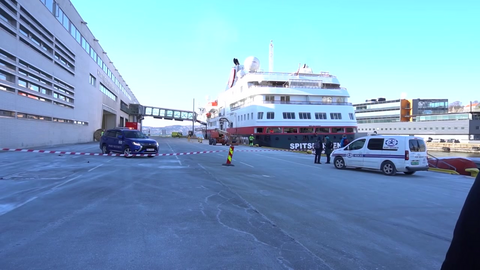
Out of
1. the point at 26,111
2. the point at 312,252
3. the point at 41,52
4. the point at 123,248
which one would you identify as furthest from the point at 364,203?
the point at 41,52

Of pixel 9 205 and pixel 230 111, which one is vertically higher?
pixel 230 111

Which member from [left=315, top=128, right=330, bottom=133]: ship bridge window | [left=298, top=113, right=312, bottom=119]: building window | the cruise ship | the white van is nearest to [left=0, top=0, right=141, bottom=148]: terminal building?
the cruise ship

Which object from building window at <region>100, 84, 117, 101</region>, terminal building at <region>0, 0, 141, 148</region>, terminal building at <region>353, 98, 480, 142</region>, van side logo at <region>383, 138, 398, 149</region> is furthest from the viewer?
terminal building at <region>353, 98, 480, 142</region>

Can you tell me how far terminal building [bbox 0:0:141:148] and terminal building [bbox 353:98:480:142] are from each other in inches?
1493

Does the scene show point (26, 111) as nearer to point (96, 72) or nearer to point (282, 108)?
point (96, 72)

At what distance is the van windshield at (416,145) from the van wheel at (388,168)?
97 centimetres

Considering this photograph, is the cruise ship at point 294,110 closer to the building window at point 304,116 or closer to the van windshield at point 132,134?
the building window at point 304,116

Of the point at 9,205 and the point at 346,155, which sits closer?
the point at 9,205

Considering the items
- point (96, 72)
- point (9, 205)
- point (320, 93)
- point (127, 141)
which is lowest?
point (9, 205)

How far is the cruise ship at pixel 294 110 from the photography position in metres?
34.0

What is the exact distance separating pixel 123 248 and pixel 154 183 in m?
5.33

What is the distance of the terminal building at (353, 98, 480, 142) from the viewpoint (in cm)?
6133

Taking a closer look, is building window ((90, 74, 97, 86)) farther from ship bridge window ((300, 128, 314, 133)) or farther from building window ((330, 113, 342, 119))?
building window ((330, 113, 342, 119))

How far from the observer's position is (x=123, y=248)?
4.10m
